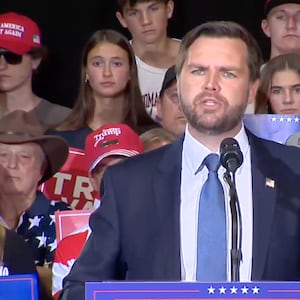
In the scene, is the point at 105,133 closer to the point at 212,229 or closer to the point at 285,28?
the point at 285,28

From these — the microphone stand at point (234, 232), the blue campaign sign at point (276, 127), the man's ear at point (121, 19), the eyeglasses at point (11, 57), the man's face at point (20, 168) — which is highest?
the man's ear at point (121, 19)

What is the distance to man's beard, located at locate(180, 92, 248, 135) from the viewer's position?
7.73ft

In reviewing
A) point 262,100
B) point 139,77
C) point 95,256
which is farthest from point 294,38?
point 95,256

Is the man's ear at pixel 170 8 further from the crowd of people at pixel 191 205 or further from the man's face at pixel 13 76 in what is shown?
the crowd of people at pixel 191 205

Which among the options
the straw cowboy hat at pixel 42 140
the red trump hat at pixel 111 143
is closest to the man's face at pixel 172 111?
the red trump hat at pixel 111 143

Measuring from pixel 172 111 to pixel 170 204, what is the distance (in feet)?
5.34

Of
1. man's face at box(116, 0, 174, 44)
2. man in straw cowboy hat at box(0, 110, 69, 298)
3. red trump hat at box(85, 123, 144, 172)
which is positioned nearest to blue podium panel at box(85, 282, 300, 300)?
man in straw cowboy hat at box(0, 110, 69, 298)

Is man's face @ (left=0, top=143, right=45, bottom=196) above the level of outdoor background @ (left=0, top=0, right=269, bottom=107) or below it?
below

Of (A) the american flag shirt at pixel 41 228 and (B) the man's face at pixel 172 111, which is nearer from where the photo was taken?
(A) the american flag shirt at pixel 41 228

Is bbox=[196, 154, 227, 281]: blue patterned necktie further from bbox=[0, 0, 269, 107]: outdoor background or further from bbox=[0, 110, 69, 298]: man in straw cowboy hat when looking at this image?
bbox=[0, 0, 269, 107]: outdoor background

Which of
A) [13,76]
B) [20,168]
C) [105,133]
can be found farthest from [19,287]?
[13,76]

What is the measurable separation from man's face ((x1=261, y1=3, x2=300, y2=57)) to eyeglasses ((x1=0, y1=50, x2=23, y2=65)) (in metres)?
1.08

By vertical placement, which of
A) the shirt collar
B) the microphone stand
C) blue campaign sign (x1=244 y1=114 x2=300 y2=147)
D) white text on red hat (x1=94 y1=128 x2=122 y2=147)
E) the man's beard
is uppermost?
white text on red hat (x1=94 y1=128 x2=122 y2=147)

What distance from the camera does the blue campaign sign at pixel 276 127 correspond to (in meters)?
3.28
